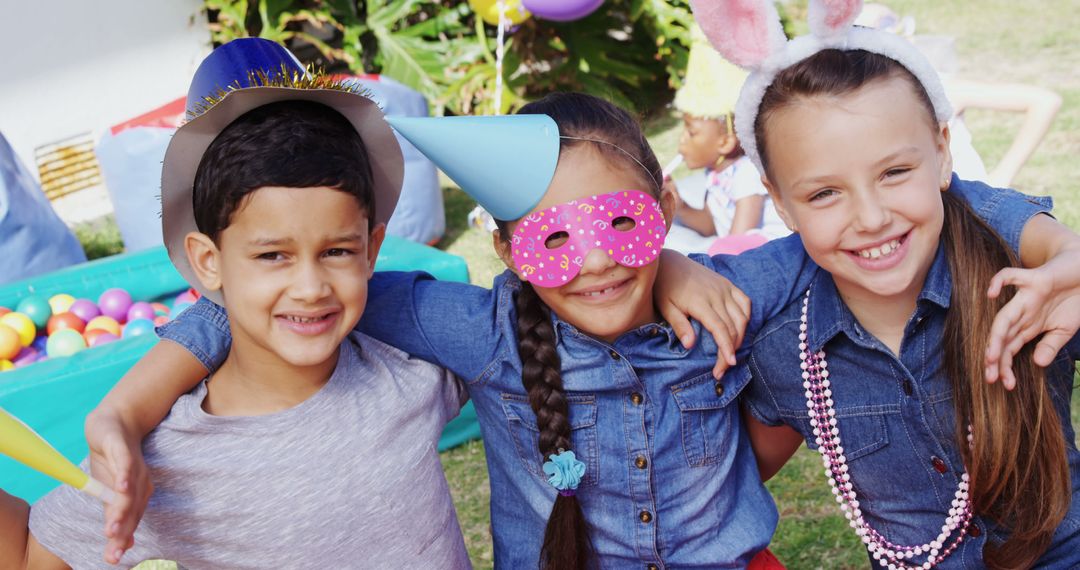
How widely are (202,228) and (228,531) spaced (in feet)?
1.80

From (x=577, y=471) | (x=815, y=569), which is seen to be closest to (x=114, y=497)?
(x=577, y=471)

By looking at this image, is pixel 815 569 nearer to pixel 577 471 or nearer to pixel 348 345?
pixel 577 471

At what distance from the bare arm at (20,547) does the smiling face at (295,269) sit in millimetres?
486

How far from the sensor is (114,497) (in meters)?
1.48

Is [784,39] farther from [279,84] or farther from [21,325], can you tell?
[21,325]

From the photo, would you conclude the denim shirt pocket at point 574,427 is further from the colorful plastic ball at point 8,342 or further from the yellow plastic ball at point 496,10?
the yellow plastic ball at point 496,10

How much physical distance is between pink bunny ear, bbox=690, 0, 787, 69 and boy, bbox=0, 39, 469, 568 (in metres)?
0.62

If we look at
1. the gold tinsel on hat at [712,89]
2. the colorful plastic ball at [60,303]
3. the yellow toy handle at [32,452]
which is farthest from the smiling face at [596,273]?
the colorful plastic ball at [60,303]

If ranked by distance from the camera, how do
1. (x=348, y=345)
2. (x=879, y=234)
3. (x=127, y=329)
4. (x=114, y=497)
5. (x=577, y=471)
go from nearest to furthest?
(x=114, y=497), (x=879, y=234), (x=577, y=471), (x=348, y=345), (x=127, y=329)

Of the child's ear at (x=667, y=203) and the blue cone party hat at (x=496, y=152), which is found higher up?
the blue cone party hat at (x=496, y=152)

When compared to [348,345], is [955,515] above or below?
below

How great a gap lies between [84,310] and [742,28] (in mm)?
3598

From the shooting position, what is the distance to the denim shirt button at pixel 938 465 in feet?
6.16

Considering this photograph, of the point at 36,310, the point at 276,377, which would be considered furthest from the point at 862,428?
the point at 36,310
